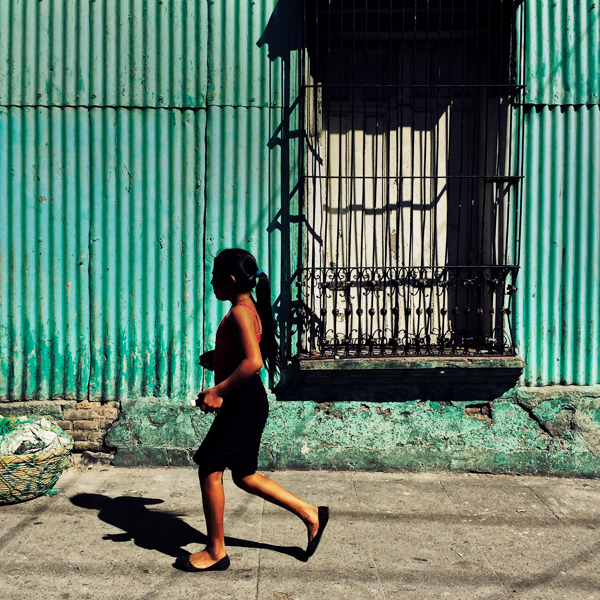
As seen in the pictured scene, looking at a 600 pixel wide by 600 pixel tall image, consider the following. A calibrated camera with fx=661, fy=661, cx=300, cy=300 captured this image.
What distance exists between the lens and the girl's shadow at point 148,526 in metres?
3.88

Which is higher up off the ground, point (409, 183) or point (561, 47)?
point (561, 47)

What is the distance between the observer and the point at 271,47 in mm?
5113

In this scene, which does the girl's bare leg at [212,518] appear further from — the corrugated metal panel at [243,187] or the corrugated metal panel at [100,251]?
the corrugated metal panel at [243,187]

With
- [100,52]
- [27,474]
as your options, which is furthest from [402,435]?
[100,52]

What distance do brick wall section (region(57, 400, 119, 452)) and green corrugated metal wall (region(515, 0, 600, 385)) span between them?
3295mm

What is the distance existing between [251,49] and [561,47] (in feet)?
7.91

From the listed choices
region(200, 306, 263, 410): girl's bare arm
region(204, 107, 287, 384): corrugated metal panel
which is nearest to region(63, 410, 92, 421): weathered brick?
region(204, 107, 287, 384): corrugated metal panel

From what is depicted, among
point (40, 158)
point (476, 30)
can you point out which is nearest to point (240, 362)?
point (40, 158)

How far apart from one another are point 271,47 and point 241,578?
3788 mm

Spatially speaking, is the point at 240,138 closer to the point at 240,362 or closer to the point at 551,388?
the point at 240,362

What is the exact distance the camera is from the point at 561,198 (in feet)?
17.1

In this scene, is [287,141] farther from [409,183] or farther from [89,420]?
[89,420]

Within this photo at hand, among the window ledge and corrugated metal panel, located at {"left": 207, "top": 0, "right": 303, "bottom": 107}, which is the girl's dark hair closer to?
the window ledge

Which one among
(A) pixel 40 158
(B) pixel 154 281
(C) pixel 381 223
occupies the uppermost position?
(A) pixel 40 158
